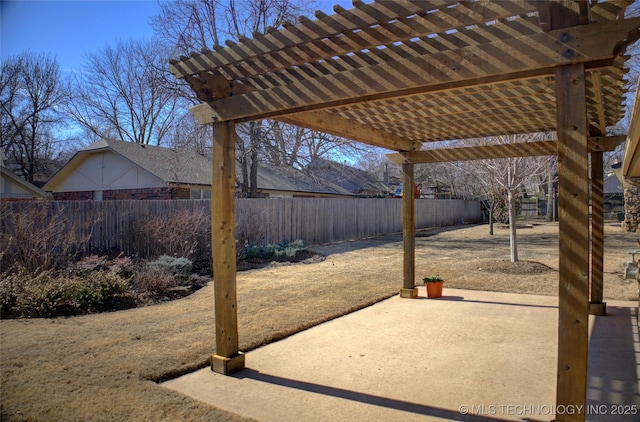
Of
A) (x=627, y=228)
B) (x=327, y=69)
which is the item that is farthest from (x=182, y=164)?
(x=627, y=228)

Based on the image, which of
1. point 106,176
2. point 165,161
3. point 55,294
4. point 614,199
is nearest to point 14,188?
point 106,176

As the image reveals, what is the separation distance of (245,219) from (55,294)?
→ 6525 mm

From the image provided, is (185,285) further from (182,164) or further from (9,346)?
(182,164)

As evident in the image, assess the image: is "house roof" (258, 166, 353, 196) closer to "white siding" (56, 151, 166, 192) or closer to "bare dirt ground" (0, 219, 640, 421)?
"white siding" (56, 151, 166, 192)

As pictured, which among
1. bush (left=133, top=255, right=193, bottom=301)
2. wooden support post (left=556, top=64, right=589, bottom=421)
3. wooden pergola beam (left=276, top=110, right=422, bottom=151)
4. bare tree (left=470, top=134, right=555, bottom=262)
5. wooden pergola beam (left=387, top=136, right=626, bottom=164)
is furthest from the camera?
bare tree (left=470, top=134, right=555, bottom=262)

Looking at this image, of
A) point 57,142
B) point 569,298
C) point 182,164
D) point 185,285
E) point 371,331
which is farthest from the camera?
point 57,142

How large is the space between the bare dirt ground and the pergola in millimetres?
726

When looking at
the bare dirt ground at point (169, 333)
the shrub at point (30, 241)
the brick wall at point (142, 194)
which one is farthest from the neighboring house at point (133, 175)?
the shrub at point (30, 241)

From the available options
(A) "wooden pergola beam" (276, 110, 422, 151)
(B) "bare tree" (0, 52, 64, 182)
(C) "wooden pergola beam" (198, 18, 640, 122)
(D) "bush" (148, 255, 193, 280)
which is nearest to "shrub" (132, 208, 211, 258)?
(D) "bush" (148, 255, 193, 280)

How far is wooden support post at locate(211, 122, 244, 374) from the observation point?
3848 millimetres

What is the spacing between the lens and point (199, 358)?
13.4 feet

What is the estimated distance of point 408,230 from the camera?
667 cm

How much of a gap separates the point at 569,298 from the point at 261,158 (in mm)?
15290

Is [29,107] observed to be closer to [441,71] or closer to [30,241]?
[30,241]
